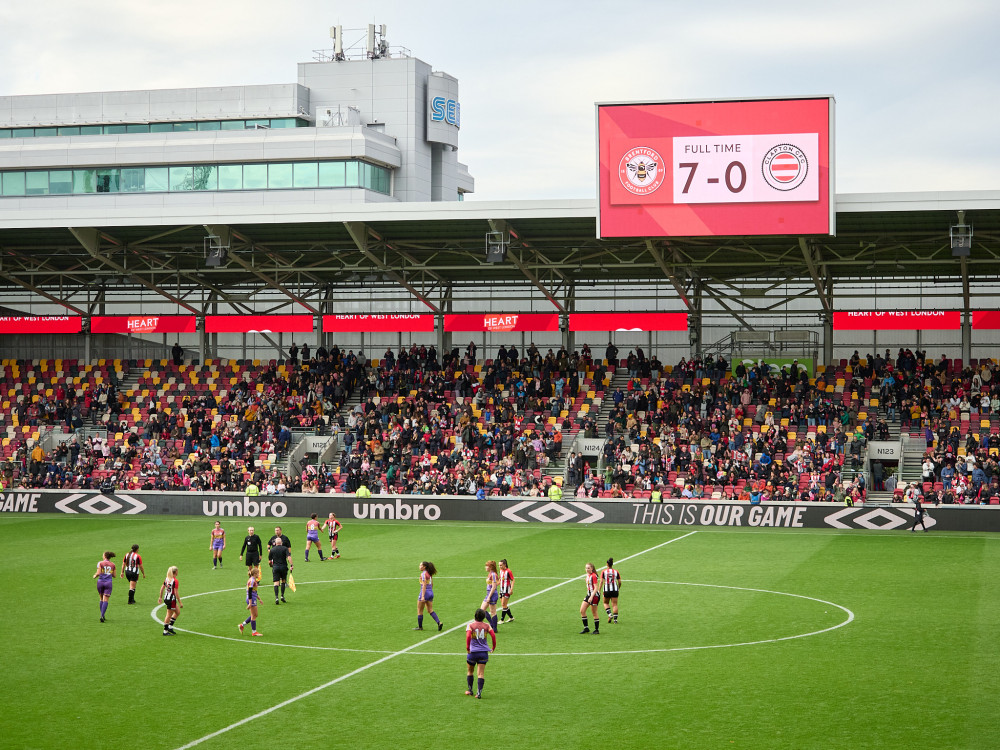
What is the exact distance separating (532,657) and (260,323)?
3632cm

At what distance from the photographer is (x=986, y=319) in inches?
1861

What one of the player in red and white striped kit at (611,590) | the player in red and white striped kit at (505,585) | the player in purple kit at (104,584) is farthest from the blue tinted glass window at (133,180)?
the player in red and white striped kit at (611,590)

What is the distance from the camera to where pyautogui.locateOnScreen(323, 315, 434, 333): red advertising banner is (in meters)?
53.2

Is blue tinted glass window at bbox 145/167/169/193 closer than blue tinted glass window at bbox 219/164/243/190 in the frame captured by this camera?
No

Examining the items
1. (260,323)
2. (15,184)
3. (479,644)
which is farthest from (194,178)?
(479,644)

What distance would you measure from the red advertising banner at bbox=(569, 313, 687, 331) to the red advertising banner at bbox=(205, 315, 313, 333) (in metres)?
12.3

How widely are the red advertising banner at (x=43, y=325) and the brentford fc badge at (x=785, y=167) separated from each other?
112 ft

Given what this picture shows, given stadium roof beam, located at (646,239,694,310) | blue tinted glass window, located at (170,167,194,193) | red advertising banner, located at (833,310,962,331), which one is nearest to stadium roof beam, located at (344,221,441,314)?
stadium roof beam, located at (646,239,694,310)

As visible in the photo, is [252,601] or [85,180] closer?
[252,601]

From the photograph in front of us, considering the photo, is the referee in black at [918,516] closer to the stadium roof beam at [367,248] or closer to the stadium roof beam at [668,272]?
A: the stadium roof beam at [668,272]

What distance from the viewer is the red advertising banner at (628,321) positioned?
5056 cm

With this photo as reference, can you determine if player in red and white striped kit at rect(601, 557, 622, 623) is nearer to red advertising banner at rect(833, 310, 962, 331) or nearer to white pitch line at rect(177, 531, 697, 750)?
white pitch line at rect(177, 531, 697, 750)

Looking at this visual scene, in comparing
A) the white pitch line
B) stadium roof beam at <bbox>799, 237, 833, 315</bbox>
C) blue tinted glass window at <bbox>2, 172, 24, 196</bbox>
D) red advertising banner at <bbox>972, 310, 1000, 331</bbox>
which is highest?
blue tinted glass window at <bbox>2, 172, 24, 196</bbox>

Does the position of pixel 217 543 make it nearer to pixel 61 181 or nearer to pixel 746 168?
pixel 746 168
